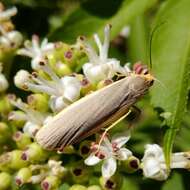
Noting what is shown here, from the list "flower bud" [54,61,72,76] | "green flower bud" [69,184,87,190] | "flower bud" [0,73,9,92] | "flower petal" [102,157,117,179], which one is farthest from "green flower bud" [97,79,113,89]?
"flower bud" [0,73,9,92]

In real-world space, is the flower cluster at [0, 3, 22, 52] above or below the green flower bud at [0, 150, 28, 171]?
above

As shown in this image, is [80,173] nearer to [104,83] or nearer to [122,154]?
[122,154]

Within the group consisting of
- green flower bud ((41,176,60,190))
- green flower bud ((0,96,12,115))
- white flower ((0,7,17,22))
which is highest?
white flower ((0,7,17,22))

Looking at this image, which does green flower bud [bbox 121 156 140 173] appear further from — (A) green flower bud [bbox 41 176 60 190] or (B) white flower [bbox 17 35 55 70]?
(B) white flower [bbox 17 35 55 70]

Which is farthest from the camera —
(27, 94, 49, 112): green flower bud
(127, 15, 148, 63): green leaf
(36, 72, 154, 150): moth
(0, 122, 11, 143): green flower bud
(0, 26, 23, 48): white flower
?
(127, 15, 148, 63): green leaf

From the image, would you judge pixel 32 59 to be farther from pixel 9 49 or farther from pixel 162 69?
pixel 162 69

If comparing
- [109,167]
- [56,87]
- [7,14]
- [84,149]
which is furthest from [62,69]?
[7,14]

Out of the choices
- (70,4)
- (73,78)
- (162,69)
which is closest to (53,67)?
(73,78)
